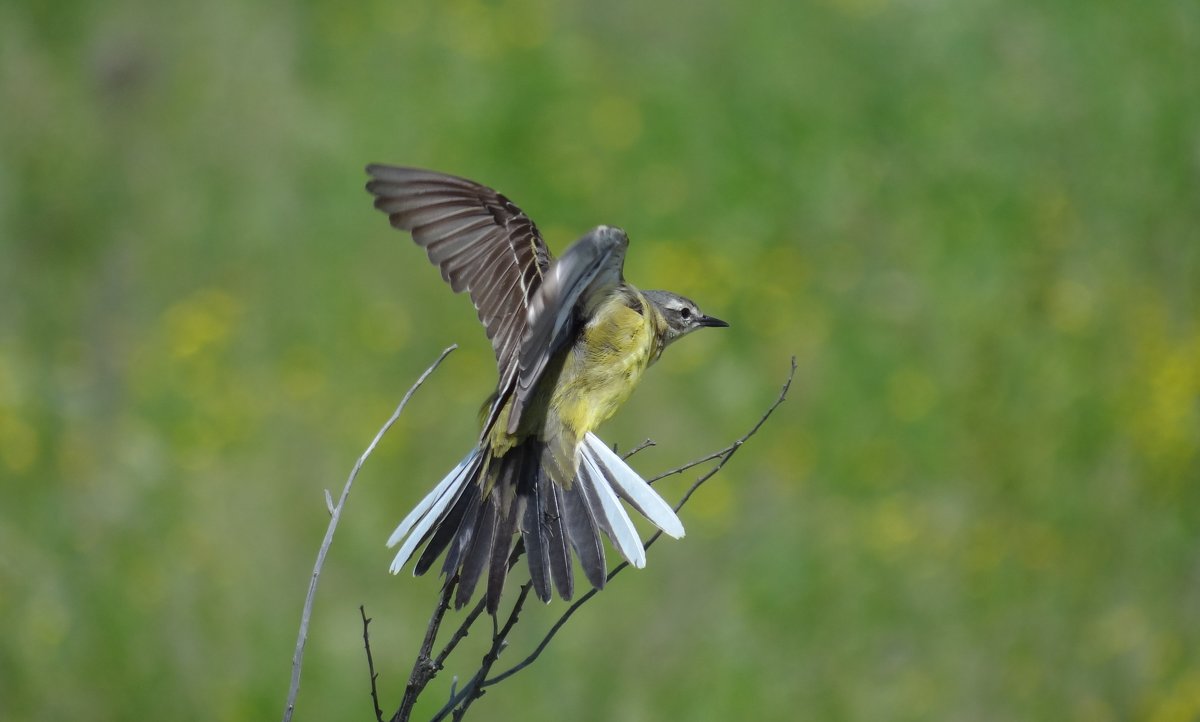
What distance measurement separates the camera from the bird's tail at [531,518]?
3877mm

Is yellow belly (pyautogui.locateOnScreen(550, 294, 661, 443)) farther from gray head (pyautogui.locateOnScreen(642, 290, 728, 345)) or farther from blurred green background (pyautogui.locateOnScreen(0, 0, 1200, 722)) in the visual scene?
blurred green background (pyautogui.locateOnScreen(0, 0, 1200, 722))

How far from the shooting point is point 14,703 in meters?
6.34

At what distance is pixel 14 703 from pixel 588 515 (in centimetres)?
354

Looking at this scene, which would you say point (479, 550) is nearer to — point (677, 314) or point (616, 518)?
point (616, 518)

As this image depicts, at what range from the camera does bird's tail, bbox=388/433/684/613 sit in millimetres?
A: 3877

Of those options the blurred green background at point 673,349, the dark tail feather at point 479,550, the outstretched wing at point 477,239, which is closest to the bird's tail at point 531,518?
the dark tail feather at point 479,550

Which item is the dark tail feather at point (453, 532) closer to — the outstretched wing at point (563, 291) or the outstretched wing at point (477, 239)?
the outstretched wing at point (563, 291)

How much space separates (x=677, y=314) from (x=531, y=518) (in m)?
1.58

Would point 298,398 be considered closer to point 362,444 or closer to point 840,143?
Answer: point 362,444

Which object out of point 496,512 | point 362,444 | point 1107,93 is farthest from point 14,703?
point 1107,93

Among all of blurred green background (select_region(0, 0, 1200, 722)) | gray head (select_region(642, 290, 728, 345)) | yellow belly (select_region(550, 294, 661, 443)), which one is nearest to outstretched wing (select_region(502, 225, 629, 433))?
yellow belly (select_region(550, 294, 661, 443))

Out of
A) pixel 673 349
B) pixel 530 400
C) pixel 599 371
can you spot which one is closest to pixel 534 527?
pixel 530 400

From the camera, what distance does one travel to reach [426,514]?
4.16 m

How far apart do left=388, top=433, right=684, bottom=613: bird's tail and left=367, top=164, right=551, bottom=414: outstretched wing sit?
390mm
